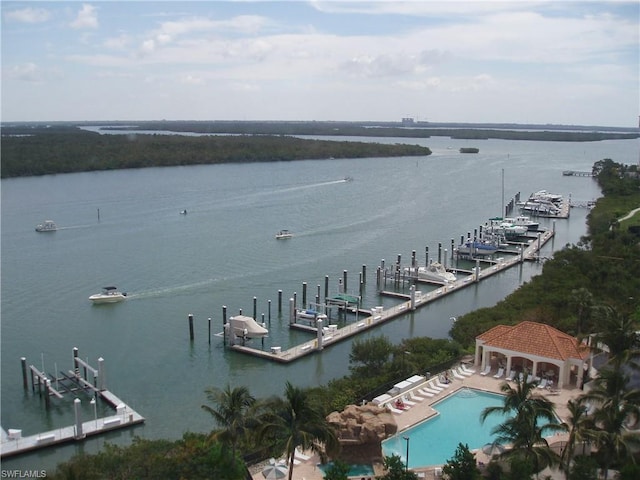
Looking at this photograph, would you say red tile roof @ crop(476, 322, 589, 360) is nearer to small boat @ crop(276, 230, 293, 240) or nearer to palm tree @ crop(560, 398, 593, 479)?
palm tree @ crop(560, 398, 593, 479)

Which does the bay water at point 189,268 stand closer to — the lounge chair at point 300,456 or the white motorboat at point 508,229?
the white motorboat at point 508,229

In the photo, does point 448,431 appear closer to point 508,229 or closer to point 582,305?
point 582,305

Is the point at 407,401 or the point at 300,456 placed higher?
the point at 407,401

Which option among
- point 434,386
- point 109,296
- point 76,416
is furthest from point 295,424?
point 109,296

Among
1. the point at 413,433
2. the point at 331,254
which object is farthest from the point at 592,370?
the point at 331,254

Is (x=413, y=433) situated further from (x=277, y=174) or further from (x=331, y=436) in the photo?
(x=277, y=174)

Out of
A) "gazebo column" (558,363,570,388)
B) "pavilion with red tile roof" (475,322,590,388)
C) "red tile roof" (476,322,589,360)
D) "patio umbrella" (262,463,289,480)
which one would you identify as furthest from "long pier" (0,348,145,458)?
"gazebo column" (558,363,570,388)
